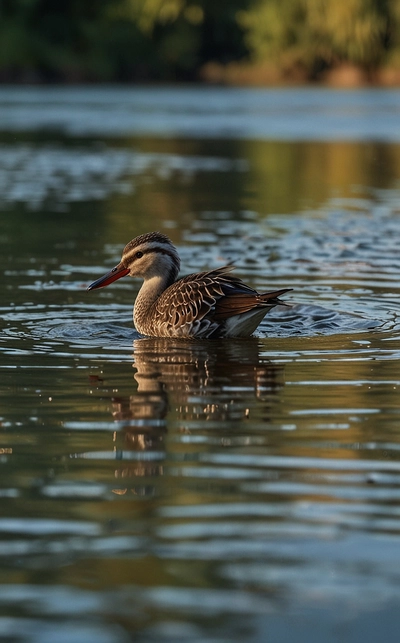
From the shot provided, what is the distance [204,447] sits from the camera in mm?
6293

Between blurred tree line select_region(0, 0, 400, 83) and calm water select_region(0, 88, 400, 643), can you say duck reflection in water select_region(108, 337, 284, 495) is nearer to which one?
calm water select_region(0, 88, 400, 643)

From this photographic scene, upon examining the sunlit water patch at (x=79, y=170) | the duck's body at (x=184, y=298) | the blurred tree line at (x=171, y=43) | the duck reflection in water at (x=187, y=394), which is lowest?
the sunlit water patch at (x=79, y=170)

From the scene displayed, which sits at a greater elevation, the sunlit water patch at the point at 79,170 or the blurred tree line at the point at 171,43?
the blurred tree line at the point at 171,43

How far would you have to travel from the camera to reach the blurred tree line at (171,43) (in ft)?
237

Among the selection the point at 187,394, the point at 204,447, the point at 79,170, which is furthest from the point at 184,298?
the point at 79,170

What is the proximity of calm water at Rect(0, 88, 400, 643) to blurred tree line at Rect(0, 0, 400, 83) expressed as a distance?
5387 centimetres

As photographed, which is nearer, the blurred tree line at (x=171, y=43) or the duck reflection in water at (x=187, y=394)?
the duck reflection in water at (x=187, y=394)

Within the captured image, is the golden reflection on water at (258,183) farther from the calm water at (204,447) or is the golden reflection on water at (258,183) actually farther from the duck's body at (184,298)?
the duck's body at (184,298)

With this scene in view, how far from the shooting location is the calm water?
4387 mm

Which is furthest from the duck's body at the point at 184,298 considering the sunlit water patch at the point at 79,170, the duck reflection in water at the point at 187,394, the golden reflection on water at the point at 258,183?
the sunlit water patch at the point at 79,170

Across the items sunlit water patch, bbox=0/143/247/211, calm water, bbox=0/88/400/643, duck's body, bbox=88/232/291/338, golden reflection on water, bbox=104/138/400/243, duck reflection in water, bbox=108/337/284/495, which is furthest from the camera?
sunlit water patch, bbox=0/143/247/211

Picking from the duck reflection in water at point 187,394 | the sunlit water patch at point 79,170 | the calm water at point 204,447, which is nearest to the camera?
the calm water at point 204,447

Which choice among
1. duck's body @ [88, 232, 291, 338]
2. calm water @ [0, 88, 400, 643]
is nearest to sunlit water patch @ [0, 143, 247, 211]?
calm water @ [0, 88, 400, 643]

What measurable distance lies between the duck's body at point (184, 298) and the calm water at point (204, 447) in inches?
5.4
